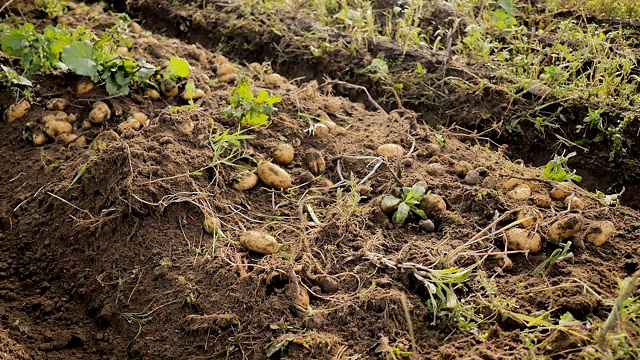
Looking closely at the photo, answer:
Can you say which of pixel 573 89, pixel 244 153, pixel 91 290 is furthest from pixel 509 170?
pixel 91 290

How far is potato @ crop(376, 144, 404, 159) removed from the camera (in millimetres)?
2699

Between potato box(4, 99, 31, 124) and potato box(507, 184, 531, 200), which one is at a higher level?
potato box(507, 184, 531, 200)

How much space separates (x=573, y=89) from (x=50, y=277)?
231 cm

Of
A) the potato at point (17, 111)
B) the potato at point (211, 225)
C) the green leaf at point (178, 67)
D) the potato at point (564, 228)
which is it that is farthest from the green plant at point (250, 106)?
the potato at point (564, 228)

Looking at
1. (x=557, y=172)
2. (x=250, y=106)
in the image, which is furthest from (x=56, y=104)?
(x=557, y=172)

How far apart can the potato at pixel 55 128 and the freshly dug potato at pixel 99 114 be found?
0.11 m

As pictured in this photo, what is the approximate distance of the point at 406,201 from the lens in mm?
2430

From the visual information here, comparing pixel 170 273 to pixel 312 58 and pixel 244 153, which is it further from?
pixel 312 58

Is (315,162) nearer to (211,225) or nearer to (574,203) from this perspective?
(211,225)

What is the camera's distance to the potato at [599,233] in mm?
2295

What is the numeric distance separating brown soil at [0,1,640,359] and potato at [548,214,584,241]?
37 millimetres

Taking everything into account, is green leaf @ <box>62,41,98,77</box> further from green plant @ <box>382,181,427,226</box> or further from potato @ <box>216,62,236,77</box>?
green plant @ <box>382,181,427,226</box>

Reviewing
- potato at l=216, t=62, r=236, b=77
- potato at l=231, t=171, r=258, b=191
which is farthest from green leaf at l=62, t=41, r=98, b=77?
potato at l=231, t=171, r=258, b=191

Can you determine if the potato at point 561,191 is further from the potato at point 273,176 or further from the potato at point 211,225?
the potato at point 211,225
